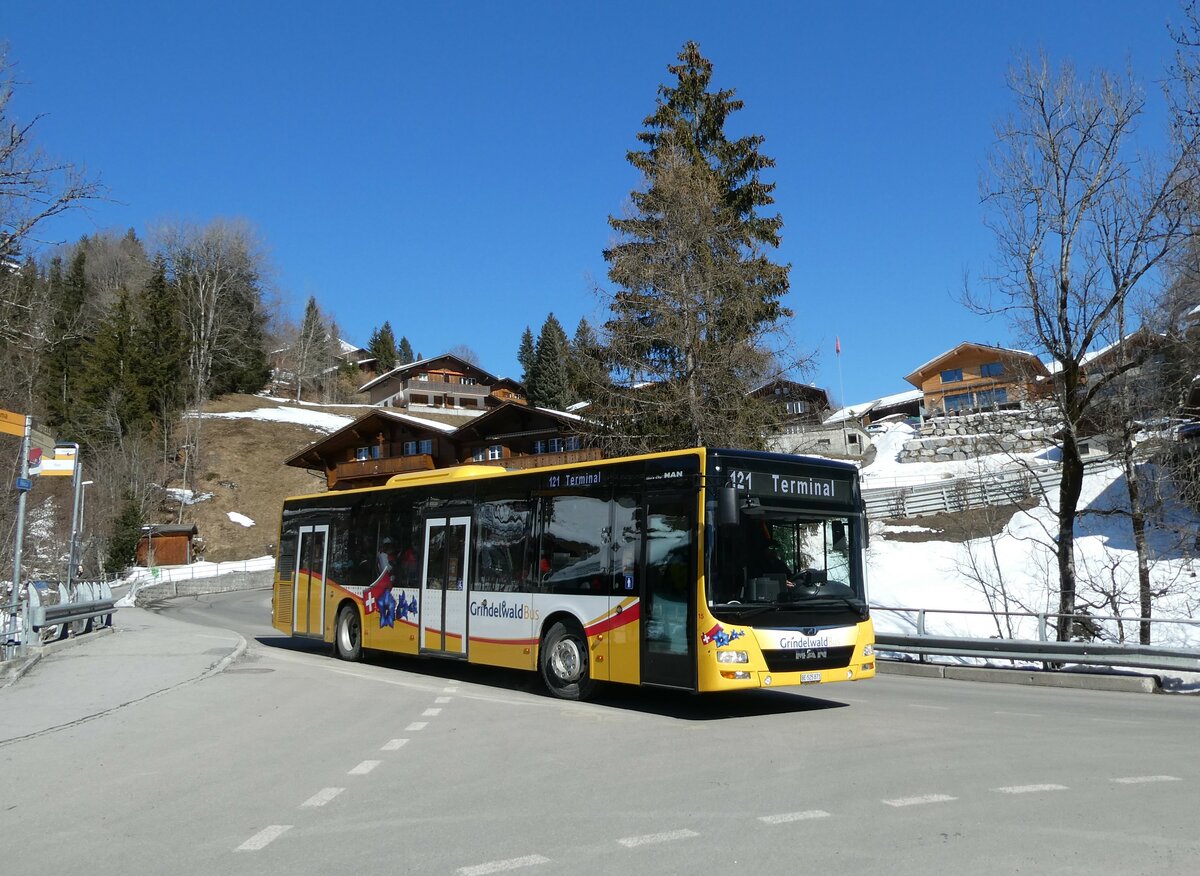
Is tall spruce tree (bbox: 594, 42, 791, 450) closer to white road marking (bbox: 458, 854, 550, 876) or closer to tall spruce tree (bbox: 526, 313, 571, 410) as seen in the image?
white road marking (bbox: 458, 854, 550, 876)

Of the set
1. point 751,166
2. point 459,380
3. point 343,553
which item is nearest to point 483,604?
point 343,553

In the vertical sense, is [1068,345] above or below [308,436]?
below

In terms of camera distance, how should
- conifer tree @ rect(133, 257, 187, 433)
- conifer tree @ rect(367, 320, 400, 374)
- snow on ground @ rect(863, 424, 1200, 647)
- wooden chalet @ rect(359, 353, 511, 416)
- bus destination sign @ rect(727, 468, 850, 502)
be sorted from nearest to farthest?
bus destination sign @ rect(727, 468, 850, 502), snow on ground @ rect(863, 424, 1200, 647), conifer tree @ rect(133, 257, 187, 433), wooden chalet @ rect(359, 353, 511, 416), conifer tree @ rect(367, 320, 400, 374)

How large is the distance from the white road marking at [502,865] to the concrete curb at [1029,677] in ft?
38.0

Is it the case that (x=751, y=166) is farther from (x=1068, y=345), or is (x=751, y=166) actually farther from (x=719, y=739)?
(x=719, y=739)

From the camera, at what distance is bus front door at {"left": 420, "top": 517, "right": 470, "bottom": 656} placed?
14.8 metres

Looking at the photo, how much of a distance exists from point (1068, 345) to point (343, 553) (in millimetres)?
14224

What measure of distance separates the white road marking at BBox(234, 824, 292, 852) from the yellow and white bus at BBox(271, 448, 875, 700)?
5329mm

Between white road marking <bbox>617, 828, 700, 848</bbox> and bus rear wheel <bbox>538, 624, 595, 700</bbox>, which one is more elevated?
bus rear wheel <bbox>538, 624, 595, 700</bbox>

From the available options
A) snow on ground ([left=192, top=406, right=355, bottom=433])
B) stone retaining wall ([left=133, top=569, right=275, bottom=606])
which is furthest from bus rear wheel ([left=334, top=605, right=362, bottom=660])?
snow on ground ([left=192, top=406, right=355, bottom=433])

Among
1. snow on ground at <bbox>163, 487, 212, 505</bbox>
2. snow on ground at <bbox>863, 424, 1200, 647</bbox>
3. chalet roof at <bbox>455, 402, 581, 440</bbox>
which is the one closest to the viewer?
snow on ground at <bbox>863, 424, 1200, 647</bbox>

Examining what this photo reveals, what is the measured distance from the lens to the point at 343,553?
1825 centimetres

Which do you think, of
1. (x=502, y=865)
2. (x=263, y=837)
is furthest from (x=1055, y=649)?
(x=263, y=837)

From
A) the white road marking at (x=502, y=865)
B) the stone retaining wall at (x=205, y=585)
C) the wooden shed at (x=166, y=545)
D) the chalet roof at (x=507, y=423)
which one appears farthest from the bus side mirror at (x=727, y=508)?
the wooden shed at (x=166, y=545)
